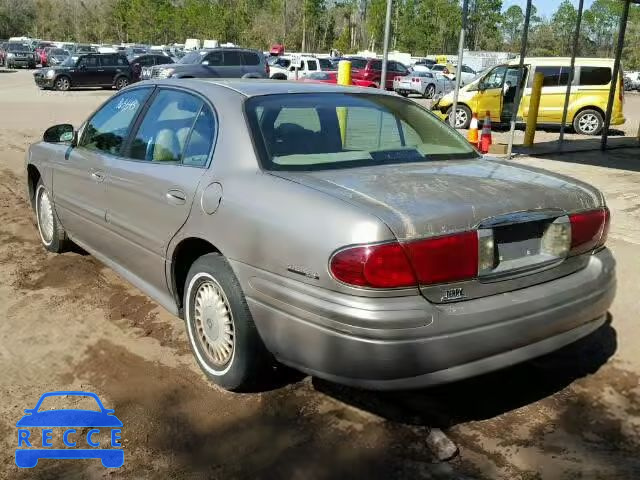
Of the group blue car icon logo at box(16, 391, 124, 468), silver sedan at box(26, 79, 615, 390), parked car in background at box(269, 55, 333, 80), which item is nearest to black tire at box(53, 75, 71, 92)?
parked car in background at box(269, 55, 333, 80)

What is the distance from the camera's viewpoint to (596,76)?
16453 millimetres

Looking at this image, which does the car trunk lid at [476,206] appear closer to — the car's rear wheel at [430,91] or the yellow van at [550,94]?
the yellow van at [550,94]

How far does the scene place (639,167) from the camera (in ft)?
35.5

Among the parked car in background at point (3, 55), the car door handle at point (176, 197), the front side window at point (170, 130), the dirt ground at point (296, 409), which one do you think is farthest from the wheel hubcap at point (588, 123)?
the parked car in background at point (3, 55)

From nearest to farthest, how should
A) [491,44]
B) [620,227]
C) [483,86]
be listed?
[620,227]
[483,86]
[491,44]

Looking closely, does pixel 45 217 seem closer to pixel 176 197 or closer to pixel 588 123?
pixel 176 197

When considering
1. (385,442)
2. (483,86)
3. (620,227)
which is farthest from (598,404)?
(483,86)

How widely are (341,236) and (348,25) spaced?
276 ft

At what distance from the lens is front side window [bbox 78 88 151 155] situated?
4160mm

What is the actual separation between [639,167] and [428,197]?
31.4 ft

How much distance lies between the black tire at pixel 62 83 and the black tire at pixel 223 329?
26757mm

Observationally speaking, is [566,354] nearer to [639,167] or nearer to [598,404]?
Answer: [598,404]

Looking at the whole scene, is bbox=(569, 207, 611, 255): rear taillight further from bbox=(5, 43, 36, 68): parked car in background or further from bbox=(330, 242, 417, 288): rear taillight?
bbox=(5, 43, 36, 68): parked car in background

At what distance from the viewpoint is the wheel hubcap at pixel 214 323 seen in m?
3.18
